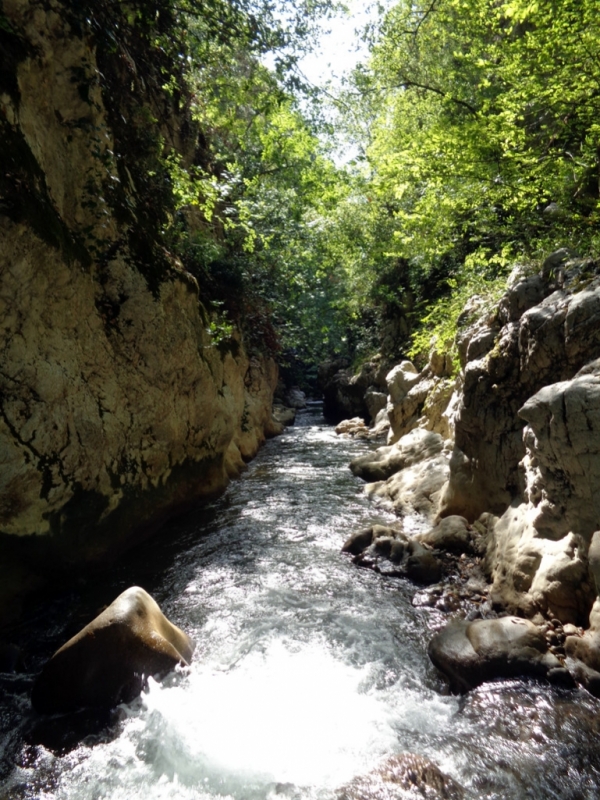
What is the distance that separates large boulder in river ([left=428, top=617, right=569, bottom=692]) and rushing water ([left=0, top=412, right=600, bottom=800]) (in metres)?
0.12

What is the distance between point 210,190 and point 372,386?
15.0 m

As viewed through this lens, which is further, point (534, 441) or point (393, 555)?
point (393, 555)

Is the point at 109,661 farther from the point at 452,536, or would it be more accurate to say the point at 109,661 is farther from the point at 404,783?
the point at 452,536

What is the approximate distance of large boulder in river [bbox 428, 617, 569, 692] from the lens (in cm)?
447

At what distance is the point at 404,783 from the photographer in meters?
3.50

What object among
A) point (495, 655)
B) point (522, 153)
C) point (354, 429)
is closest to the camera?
point (495, 655)

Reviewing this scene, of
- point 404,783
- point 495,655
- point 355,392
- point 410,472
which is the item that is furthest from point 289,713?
point 355,392

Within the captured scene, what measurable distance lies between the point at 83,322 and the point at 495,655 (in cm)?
631

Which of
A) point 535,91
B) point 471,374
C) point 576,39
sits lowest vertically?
point 471,374

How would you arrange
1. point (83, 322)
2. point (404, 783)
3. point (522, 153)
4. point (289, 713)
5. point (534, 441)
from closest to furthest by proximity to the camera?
1. point (404, 783)
2. point (289, 713)
3. point (534, 441)
4. point (83, 322)
5. point (522, 153)

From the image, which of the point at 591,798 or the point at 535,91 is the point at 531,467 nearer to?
the point at 591,798

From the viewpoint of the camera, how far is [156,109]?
12477 mm

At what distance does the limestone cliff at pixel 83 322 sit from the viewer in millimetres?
5406

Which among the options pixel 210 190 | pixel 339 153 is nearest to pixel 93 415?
pixel 210 190
